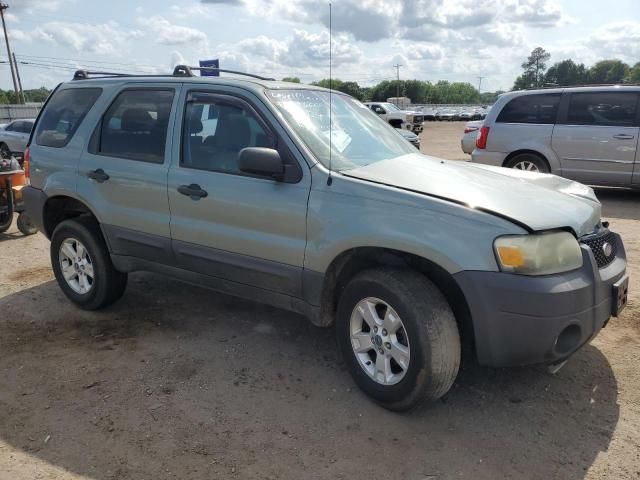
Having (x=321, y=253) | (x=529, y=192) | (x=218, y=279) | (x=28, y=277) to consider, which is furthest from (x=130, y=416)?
(x=28, y=277)

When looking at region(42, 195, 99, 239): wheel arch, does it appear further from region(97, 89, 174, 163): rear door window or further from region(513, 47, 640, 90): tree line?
region(513, 47, 640, 90): tree line

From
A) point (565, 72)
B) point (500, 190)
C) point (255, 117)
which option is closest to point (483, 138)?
point (500, 190)

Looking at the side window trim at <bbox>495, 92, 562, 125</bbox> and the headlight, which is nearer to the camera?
the headlight

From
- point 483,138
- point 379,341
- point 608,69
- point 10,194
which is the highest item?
point 608,69

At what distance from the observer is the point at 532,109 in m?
9.34

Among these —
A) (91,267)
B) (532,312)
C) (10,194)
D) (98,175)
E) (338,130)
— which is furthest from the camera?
(10,194)

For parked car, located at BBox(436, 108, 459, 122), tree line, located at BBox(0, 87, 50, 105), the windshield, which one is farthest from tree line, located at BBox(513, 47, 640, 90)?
the windshield

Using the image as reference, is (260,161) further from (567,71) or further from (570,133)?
(567,71)

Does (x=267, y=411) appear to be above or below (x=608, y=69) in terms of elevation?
below

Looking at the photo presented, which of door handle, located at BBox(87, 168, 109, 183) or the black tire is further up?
door handle, located at BBox(87, 168, 109, 183)

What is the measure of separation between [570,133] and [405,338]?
23.9 ft

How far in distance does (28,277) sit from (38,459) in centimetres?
341

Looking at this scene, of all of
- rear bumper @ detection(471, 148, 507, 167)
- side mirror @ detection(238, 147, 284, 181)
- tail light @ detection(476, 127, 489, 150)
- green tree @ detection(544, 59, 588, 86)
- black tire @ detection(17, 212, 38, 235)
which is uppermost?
green tree @ detection(544, 59, 588, 86)

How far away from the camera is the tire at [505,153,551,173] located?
9352mm
